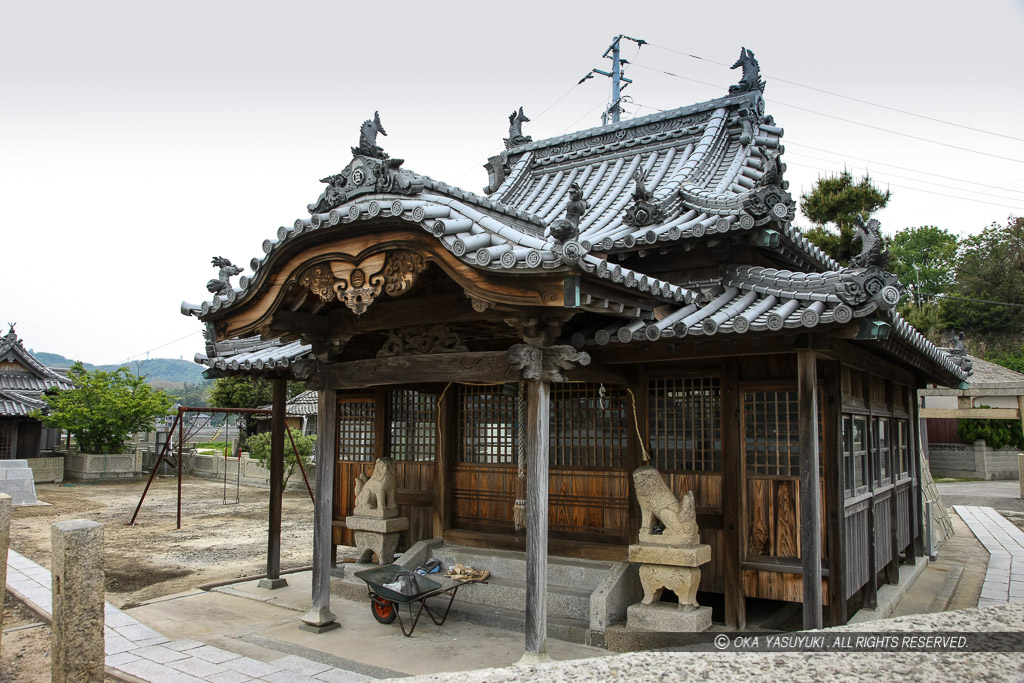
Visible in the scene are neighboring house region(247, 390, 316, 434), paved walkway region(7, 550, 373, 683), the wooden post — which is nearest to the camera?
paved walkway region(7, 550, 373, 683)

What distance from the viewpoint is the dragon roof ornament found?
23.1 ft

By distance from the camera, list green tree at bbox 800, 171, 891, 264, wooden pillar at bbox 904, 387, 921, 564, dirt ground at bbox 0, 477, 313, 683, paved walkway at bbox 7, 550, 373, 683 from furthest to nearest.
Result: green tree at bbox 800, 171, 891, 264, wooden pillar at bbox 904, 387, 921, 564, dirt ground at bbox 0, 477, 313, 683, paved walkway at bbox 7, 550, 373, 683

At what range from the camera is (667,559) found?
7312 mm

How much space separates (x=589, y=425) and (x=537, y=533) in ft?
8.54

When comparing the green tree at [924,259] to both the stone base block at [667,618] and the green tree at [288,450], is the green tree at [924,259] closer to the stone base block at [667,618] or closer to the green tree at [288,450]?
the green tree at [288,450]

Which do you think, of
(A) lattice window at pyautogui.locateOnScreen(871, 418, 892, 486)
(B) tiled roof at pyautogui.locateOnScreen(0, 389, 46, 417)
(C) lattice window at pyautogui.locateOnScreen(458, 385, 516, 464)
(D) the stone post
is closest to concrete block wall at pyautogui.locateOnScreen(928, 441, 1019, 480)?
(A) lattice window at pyautogui.locateOnScreen(871, 418, 892, 486)

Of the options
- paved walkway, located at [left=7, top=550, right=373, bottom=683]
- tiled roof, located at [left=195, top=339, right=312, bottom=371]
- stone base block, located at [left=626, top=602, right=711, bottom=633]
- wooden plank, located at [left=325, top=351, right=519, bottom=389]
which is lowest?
paved walkway, located at [left=7, top=550, right=373, bottom=683]

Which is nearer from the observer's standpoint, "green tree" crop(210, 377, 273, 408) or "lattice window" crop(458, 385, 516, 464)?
"lattice window" crop(458, 385, 516, 464)

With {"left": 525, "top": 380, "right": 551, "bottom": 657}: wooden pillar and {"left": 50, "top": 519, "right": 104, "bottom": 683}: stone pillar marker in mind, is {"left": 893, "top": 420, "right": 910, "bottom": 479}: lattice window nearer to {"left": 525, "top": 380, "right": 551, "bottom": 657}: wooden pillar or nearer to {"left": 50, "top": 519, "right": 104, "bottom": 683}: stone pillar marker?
{"left": 525, "top": 380, "right": 551, "bottom": 657}: wooden pillar

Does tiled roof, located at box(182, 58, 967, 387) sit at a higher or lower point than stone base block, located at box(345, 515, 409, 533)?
higher

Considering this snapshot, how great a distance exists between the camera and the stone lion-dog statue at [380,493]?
33.7ft

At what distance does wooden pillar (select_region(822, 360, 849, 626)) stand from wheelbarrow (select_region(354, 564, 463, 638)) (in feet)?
13.9

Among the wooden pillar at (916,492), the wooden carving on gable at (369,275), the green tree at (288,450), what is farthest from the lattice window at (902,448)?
the green tree at (288,450)

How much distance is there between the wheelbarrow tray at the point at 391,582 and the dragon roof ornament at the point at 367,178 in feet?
14.1
